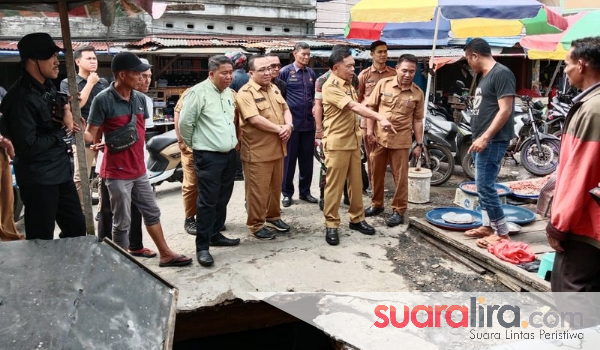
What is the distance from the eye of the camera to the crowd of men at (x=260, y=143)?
8.54 ft

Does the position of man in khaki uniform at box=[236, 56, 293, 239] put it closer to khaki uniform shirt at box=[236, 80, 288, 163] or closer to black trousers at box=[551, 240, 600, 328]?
khaki uniform shirt at box=[236, 80, 288, 163]

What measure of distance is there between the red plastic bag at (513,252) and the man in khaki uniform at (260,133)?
2121 millimetres

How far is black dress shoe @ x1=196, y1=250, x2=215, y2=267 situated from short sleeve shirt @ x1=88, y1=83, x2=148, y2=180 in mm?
853

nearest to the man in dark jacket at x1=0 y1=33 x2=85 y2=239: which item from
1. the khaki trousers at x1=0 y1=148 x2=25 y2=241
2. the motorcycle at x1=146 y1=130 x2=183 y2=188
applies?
the khaki trousers at x1=0 y1=148 x2=25 y2=241

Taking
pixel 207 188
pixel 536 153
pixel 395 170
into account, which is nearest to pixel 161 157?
pixel 207 188

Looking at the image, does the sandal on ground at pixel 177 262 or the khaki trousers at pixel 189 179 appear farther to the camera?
the khaki trousers at pixel 189 179

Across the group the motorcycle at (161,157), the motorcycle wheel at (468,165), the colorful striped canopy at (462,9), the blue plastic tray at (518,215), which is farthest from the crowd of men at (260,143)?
the motorcycle wheel at (468,165)

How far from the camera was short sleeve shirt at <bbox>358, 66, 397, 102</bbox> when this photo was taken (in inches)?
231

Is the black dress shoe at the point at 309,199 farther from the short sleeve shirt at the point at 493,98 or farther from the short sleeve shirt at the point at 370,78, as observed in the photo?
the short sleeve shirt at the point at 493,98

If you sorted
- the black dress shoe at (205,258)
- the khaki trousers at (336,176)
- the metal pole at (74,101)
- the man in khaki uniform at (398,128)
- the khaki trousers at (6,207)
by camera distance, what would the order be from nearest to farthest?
1. the metal pole at (74,101)
2. the black dress shoe at (205,258)
3. the khaki trousers at (6,207)
4. the khaki trousers at (336,176)
5. the man in khaki uniform at (398,128)

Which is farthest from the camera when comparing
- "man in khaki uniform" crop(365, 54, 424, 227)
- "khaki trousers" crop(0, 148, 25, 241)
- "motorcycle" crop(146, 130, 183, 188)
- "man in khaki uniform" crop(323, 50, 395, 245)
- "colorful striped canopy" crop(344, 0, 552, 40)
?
"colorful striped canopy" crop(344, 0, 552, 40)

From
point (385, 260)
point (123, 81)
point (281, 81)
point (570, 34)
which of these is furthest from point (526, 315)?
point (281, 81)

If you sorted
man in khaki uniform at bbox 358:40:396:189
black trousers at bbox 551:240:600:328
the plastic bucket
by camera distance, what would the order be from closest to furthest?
black trousers at bbox 551:240:600:328 < man in khaki uniform at bbox 358:40:396:189 < the plastic bucket

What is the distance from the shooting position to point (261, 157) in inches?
179
